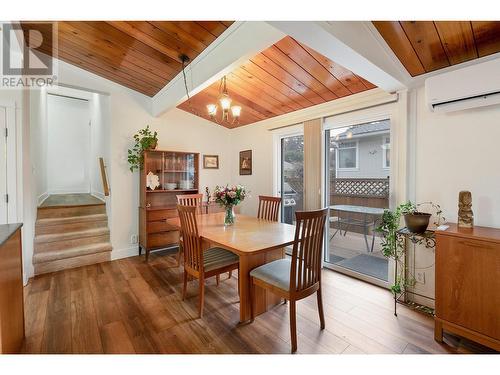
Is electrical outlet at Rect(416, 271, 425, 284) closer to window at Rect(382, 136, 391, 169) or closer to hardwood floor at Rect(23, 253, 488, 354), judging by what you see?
hardwood floor at Rect(23, 253, 488, 354)

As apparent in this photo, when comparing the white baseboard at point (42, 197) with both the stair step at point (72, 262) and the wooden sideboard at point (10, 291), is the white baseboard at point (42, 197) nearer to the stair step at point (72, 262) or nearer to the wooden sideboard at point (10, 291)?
the stair step at point (72, 262)

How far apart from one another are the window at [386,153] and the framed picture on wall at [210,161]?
3023 mm

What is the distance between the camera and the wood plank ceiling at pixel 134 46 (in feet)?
7.13

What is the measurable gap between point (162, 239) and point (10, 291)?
6.95ft

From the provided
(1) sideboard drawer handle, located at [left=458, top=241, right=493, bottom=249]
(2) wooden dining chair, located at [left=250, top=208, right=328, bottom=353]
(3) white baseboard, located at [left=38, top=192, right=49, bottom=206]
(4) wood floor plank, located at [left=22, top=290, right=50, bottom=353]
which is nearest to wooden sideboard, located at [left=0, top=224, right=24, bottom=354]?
(4) wood floor plank, located at [left=22, top=290, right=50, bottom=353]

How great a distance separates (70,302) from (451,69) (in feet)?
14.0

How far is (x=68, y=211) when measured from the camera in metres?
3.96

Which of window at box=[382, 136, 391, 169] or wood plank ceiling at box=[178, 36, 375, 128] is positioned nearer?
wood plank ceiling at box=[178, 36, 375, 128]

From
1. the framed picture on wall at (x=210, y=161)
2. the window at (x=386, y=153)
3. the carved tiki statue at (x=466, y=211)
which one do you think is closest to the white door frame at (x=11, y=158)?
the framed picture on wall at (x=210, y=161)

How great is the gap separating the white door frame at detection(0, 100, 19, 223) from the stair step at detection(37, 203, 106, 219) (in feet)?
3.72

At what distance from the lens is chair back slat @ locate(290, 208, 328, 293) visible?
5.58ft
